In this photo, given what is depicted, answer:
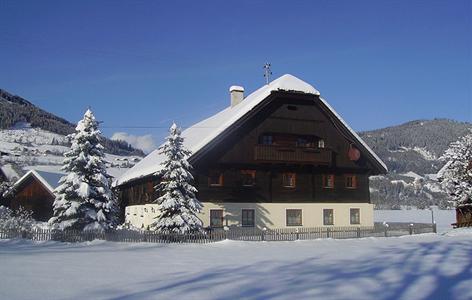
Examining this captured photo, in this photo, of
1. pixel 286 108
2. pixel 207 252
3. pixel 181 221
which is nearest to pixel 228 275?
pixel 207 252

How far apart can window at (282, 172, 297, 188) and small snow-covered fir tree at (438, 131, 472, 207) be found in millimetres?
13982

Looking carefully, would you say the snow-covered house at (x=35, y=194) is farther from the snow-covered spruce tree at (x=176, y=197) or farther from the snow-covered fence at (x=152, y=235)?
the snow-covered spruce tree at (x=176, y=197)

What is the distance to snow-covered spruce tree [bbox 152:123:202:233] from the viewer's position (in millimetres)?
28547

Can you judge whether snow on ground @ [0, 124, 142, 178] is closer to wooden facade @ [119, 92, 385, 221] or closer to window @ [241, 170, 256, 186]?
wooden facade @ [119, 92, 385, 221]

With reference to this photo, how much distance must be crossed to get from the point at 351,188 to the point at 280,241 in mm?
10772

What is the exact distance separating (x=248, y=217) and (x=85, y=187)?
1206cm

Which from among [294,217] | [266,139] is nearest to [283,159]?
[266,139]

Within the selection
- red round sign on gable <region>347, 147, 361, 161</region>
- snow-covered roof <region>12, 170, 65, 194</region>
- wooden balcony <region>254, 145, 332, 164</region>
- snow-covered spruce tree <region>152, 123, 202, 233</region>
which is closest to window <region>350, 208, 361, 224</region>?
red round sign on gable <region>347, 147, 361, 161</region>

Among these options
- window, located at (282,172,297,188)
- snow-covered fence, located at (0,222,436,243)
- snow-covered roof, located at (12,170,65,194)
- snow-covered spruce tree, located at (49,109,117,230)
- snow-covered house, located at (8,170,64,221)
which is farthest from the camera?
snow-covered house, located at (8,170,64,221)

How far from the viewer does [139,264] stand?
723 inches

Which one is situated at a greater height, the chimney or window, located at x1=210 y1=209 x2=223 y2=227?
the chimney

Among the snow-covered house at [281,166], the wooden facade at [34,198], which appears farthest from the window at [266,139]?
the wooden facade at [34,198]

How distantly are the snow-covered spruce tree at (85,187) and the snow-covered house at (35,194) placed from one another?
21.6 m

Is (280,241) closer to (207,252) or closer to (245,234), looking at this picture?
(245,234)
